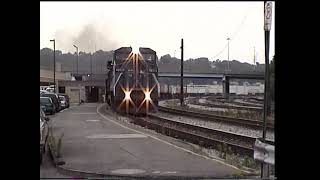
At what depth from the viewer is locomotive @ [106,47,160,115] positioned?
30953mm

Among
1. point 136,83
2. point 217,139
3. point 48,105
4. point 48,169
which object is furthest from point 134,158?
point 48,105

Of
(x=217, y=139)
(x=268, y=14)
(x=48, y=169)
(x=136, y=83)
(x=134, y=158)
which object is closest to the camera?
(x=268, y=14)

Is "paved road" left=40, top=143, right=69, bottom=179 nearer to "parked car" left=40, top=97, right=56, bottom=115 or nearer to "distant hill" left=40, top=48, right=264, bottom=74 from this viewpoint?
"distant hill" left=40, top=48, right=264, bottom=74

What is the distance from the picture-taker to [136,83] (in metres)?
31.0

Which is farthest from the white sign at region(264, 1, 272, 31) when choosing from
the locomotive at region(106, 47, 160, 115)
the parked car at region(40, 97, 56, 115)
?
the parked car at region(40, 97, 56, 115)

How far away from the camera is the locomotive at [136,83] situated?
30953 millimetres

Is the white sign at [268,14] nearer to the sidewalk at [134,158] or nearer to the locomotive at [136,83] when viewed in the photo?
the sidewalk at [134,158]

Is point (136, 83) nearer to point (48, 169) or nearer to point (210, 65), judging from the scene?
point (210, 65)

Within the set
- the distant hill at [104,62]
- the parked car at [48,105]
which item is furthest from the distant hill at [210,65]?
the parked car at [48,105]
